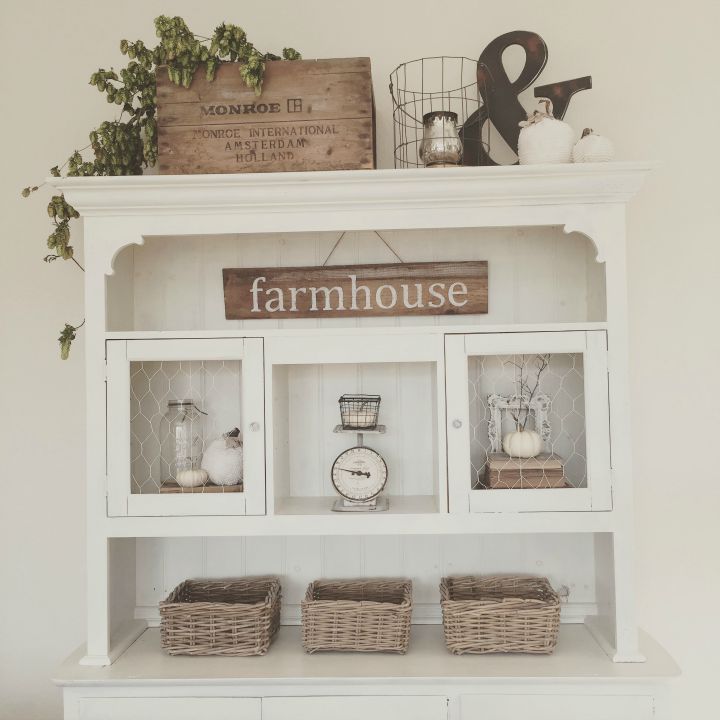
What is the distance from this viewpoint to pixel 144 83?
6.84 ft

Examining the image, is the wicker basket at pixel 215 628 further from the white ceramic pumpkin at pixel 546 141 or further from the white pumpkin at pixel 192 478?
the white ceramic pumpkin at pixel 546 141

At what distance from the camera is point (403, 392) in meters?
2.29

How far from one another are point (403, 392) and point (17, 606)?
138 centimetres

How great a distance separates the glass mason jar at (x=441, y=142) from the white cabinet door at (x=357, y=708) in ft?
4.58

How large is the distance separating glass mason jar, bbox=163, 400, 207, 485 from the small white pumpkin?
872mm

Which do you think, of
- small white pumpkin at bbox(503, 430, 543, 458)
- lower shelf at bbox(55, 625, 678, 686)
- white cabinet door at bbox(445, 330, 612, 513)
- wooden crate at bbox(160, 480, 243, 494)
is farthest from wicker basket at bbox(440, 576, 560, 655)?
wooden crate at bbox(160, 480, 243, 494)

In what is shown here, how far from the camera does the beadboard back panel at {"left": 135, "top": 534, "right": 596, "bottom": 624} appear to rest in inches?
89.0

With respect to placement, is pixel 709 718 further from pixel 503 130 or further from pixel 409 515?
pixel 503 130

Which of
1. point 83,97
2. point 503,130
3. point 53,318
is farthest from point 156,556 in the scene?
point 503,130

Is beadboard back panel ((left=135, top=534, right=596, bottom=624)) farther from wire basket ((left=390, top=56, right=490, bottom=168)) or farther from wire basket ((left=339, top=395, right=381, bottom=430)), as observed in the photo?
wire basket ((left=390, top=56, right=490, bottom=168))

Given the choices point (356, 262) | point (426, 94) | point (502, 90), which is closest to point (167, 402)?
point (356, 262)

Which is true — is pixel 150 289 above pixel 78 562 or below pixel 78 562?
above

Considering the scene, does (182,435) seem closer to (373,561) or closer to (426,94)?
(373,561)

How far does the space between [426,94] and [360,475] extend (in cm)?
118
